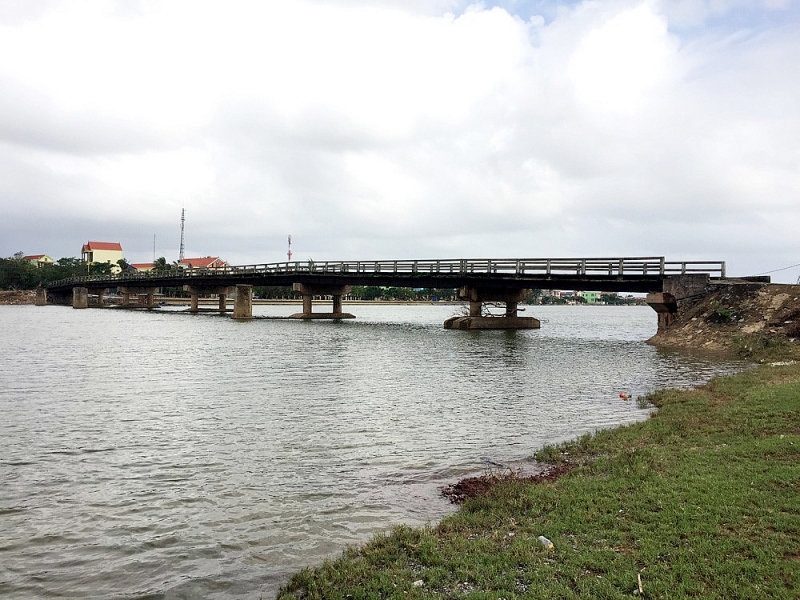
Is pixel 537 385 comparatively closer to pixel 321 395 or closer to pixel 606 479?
pixel 321 395

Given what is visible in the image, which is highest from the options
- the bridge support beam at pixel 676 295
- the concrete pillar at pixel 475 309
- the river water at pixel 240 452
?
the bridge support beam at pixel 676 295

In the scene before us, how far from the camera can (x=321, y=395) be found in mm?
21703

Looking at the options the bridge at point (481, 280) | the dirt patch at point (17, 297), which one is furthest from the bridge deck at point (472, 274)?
the dirt patch at point (17, 297)

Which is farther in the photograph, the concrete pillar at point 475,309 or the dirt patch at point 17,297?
the dirt patch at point 17,297

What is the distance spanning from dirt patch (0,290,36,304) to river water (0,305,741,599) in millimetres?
161611

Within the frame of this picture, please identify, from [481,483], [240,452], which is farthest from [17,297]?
[481,483]

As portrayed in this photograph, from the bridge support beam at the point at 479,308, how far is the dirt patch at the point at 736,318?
22309 mm

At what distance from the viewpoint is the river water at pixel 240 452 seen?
26.5 ft

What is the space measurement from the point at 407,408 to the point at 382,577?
12.3 meters

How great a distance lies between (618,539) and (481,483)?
11.6 feet

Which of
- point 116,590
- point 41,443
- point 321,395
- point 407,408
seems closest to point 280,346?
point 321,395

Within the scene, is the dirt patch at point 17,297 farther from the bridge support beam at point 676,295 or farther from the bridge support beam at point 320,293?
the bridge support beam at point 676,295

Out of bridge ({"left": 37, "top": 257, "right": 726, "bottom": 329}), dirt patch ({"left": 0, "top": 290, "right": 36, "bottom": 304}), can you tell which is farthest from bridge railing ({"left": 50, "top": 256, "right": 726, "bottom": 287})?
dirt patch ({"left": 0, "top": 290, "right": 36, "bottom": 304})

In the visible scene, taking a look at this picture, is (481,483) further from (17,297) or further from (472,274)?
(17,297)
